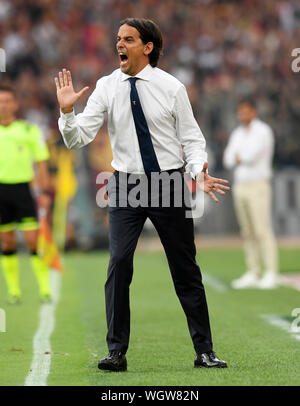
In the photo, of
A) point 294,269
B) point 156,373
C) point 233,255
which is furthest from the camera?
point 233,255

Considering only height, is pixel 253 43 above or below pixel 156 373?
above

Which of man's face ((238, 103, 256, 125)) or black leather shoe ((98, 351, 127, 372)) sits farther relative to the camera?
man's face ((238, 103, 256, 125))

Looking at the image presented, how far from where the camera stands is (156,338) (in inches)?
296

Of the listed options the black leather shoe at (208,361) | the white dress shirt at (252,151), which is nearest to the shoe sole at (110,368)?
the black leather shoe at (208,361)

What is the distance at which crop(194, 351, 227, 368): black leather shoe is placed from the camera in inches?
231

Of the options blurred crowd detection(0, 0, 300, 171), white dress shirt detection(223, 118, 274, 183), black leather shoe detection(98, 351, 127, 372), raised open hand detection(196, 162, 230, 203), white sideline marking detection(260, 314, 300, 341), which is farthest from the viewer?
blurred crowd detection(0, 0, 300, 171)

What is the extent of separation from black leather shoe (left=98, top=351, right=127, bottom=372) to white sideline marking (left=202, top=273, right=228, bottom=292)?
18.7 ft

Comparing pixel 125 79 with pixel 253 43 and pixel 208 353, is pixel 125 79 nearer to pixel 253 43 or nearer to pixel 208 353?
pixel 208 353

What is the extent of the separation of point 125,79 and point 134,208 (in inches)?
32.8

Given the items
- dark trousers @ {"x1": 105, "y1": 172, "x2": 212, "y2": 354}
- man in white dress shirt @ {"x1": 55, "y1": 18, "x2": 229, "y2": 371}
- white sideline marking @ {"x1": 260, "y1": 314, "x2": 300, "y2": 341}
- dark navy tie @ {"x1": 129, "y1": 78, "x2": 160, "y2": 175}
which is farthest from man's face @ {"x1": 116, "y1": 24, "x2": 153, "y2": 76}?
white sideline marking @ {"x1": 260, "y1": 314, "x2": 300, "y2": 341}

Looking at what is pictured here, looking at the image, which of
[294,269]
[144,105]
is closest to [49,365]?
[144,105]

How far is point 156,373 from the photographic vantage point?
5.71 meters

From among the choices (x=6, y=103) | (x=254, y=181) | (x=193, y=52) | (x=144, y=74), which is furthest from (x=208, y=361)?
(x=193, y=52)

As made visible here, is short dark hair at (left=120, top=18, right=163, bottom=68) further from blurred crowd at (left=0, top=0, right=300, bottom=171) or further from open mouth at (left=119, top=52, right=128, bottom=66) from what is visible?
blurred crowd at (left=0, top=0, right=300, bottom=171)
